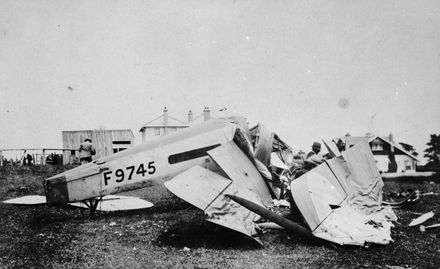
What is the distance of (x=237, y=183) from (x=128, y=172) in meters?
3.02

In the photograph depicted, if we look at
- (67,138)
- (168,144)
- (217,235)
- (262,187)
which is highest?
(168,144)

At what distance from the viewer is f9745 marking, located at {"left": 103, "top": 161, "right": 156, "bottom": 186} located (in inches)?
319

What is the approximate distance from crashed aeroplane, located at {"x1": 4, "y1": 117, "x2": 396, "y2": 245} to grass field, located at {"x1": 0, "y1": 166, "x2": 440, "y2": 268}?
35 centimetres

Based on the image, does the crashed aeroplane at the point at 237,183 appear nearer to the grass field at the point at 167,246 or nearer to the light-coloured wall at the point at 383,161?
the grass field at the point at 167,246

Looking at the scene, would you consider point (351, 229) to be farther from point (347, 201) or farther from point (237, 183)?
point (237, 183)

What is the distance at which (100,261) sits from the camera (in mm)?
4941

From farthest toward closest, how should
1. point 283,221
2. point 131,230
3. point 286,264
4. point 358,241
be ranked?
point 131,230, point 283,221, point 358,241, point 286,264

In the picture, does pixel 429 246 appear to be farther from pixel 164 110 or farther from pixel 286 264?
pixel 164 110

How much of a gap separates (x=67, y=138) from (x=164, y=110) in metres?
11.5

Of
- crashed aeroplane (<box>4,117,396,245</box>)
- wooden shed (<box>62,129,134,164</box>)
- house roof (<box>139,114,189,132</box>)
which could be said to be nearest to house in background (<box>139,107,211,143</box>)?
house roof (<box>139,114,189,132</box>)

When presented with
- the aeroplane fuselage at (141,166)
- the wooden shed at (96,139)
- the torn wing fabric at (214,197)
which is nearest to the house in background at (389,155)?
the wooden shed at (96,139)

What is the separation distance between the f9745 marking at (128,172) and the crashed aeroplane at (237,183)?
0.08ft

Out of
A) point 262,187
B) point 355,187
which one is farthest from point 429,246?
point 262,187

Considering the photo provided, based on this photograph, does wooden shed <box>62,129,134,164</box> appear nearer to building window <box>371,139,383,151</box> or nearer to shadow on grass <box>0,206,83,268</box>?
shadow on grass <box>0,206,83,268</box>
